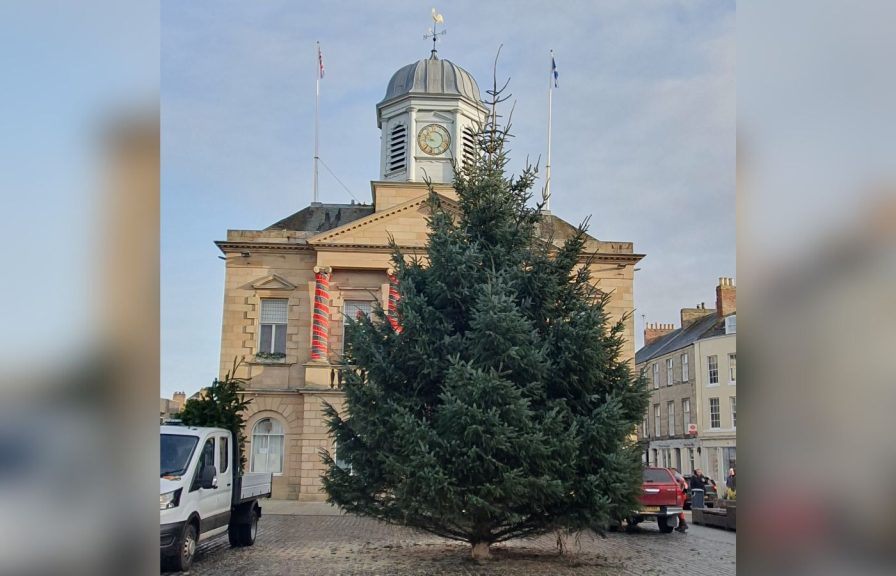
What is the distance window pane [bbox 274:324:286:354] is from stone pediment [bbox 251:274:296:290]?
1.85 m

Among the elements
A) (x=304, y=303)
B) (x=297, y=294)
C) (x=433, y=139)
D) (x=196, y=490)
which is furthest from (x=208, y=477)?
(x=433, y=139)

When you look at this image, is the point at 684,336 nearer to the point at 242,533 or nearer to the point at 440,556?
the point at 440,556

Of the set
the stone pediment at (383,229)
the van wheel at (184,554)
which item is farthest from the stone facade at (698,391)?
the van wheel at (184,554)

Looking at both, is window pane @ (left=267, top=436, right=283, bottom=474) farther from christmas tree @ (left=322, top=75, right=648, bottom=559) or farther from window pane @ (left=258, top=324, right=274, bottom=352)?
christmas tree @ (left=322, top=75, right=648, bottom=559)

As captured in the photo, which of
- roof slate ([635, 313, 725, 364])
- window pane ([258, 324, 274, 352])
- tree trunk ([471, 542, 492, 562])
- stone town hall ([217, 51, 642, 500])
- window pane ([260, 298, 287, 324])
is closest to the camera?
tree trunk ([471, 542, 492, 562])

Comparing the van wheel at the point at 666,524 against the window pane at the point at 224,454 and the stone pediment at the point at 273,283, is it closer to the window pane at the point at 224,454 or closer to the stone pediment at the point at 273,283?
the window pane at the point at 224,454

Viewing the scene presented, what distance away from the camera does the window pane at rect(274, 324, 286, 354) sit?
119ft

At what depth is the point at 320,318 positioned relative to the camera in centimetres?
3512

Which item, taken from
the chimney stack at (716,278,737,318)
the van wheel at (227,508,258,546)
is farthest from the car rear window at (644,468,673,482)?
the chimney stack at (716,278,737,318)

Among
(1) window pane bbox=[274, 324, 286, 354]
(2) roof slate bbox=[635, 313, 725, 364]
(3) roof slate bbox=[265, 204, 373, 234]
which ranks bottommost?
(1) window pane bbox=[274, 324, 286, 354]

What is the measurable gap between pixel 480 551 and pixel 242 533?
5.40m

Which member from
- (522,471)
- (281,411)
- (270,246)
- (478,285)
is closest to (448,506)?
(522,471)
